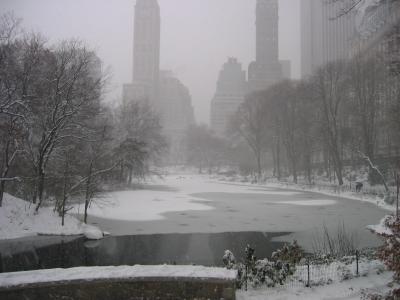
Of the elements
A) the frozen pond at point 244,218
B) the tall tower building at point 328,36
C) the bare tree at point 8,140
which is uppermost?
the tall tower building at point 328,36

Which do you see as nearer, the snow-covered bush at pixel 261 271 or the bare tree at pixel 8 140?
the snow-covered bush at pixel 261 271

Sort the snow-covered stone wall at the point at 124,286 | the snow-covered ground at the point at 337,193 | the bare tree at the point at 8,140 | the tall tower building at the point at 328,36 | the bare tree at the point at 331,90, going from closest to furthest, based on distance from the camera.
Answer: the snow-covered stone wall at the point at 124,286, the bare tree at the point at 8,140, the snow-covered ground at the point at 337,193, the tall tower building at the point at 328,36, the bare tree at the point at 331,90

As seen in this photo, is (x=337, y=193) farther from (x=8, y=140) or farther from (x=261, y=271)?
(x=261, y=271)

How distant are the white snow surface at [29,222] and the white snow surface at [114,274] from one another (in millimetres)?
10909

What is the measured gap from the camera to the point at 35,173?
22.6m

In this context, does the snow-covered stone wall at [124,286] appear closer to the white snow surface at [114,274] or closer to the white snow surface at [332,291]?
the white snow surface at [114,274]

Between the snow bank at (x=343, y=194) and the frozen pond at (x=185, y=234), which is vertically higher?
the snow bank at (x=343, y=194)

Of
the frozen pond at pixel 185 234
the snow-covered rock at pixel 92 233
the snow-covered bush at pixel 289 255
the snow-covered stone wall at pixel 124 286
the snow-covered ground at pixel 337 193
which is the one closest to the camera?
the snow-covered stone wall at pixel 124 286

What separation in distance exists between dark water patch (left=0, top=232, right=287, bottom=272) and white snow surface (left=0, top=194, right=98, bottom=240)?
1.19 meters

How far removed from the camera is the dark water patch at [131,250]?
42.7 ft

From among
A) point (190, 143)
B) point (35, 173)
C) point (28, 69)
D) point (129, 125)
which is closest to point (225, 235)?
point (35, 173)

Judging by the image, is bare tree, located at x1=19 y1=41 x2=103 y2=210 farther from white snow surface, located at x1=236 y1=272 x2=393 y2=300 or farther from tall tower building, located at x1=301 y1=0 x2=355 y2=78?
tall tower building, located at x1=301 y1=0 x2=355 y2=78

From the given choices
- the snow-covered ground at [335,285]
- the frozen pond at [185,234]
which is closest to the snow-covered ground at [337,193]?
the frozen pond at [185,234]

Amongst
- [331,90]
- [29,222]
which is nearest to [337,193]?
[331,90]
